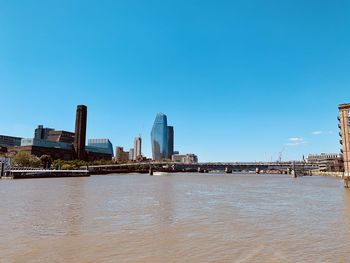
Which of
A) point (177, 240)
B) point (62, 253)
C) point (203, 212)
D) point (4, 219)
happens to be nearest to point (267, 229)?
point (177, 240)

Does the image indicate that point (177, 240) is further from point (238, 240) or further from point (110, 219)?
point (110, 219)

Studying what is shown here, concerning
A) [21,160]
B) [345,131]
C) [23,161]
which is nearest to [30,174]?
[21,160]

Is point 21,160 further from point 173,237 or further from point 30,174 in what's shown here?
point 173,237

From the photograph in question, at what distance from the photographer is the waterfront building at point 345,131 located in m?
120

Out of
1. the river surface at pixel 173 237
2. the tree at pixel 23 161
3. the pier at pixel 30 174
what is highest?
the tree at pixel 23 161

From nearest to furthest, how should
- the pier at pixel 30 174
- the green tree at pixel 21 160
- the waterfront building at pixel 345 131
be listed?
the waterfront building at pixel 345 131
the pier at pixel 30 174
the green tree at pixel 21 160

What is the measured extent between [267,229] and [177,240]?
7726mm

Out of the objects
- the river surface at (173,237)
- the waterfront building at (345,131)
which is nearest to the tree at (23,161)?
the waterfront building at (345,131)

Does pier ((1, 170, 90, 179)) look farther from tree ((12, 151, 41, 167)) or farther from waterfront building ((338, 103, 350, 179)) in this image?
waterfront building ((338, 103, 350, 179))

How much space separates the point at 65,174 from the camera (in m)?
183

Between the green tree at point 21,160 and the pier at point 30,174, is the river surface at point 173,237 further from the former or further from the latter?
the green tree at point 21,160

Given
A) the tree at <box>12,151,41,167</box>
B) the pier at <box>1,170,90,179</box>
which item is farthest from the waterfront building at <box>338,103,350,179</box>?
the tree at <box>12,151,41,167</box>

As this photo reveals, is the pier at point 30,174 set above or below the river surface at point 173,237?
above

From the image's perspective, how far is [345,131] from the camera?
123m
